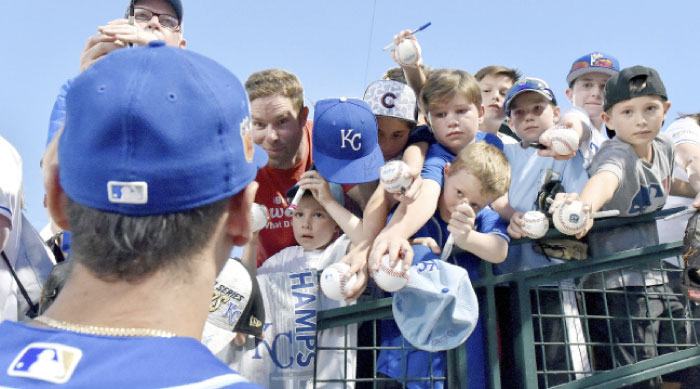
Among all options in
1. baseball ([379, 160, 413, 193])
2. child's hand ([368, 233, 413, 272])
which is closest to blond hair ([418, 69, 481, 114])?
baseball ([379, 160, 413, 193])

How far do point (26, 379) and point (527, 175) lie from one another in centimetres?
339

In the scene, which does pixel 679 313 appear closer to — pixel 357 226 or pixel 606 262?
pixel 606 262

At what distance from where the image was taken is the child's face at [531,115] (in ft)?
13.8

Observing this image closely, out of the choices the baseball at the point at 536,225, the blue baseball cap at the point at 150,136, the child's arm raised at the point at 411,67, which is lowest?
the blue baseball cap at the point at 150,136

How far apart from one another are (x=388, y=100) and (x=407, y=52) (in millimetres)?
448

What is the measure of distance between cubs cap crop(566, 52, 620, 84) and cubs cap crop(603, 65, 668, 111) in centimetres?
79

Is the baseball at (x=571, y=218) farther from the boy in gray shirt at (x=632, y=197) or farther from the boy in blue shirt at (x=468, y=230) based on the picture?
the boy in blue shirt at (x=468, y=230)

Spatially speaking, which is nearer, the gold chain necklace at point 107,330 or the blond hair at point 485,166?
→ the gold chain necklace at point 107,330

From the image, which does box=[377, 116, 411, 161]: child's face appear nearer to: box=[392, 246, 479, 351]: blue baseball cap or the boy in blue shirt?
the boy in blue shirt

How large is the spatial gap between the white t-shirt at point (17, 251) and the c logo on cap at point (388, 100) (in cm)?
186

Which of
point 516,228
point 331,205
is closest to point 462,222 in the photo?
point 516,228

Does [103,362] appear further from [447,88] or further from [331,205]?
[447,88]

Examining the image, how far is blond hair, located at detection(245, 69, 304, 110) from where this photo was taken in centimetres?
400

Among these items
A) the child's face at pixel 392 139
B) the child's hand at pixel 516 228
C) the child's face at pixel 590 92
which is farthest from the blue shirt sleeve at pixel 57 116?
the child's face at pixel 590 92
